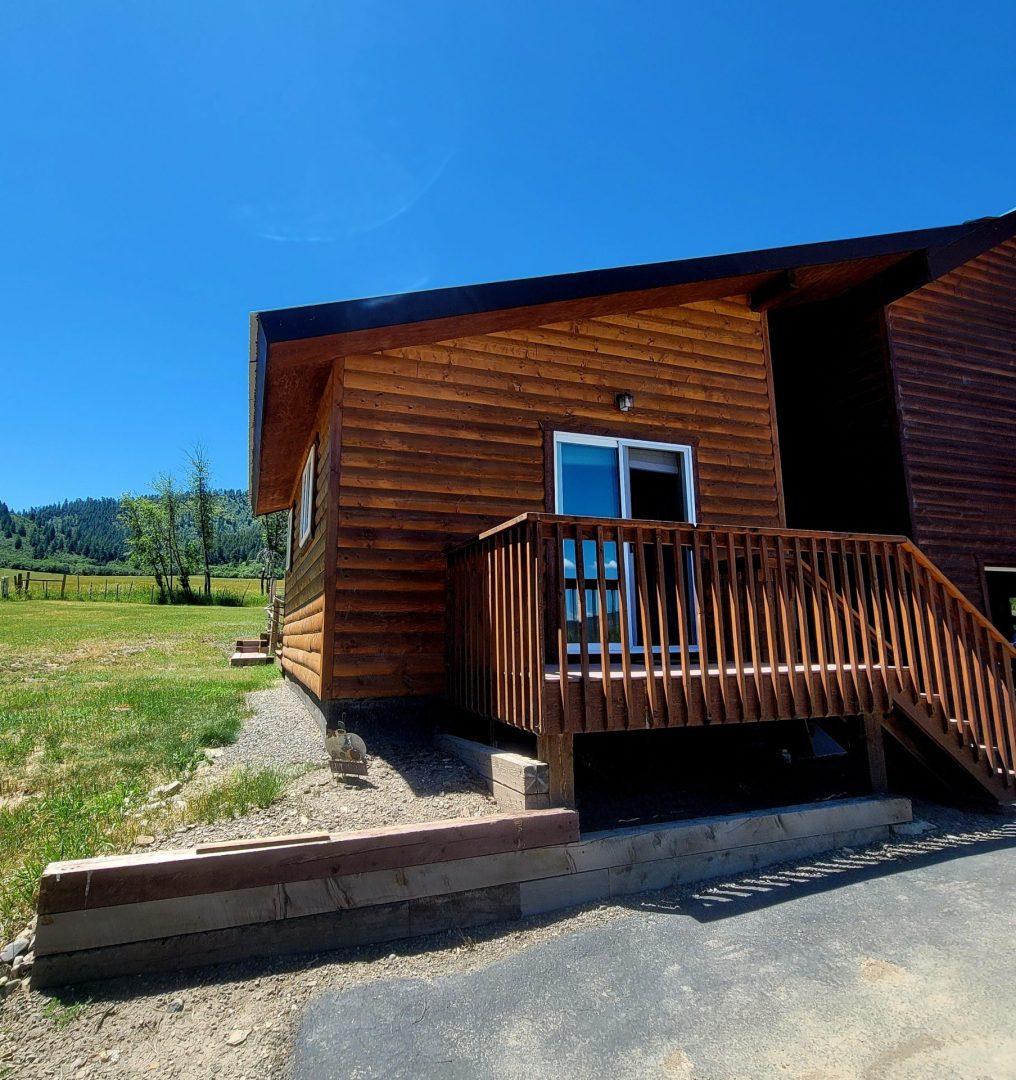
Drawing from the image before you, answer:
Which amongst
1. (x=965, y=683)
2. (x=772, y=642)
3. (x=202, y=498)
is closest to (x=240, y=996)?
(x=772, y=642)

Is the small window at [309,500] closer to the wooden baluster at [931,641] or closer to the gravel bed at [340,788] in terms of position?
the gravel bed at [340,788]

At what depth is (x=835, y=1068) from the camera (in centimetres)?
182

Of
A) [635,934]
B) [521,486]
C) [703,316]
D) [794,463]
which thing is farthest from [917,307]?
[635,934]

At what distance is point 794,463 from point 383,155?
7.51 meters

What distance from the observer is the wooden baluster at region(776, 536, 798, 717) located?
148 inches

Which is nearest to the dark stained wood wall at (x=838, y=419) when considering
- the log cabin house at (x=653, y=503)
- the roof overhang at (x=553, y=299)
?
the log cabin house at (x=653, y=503)

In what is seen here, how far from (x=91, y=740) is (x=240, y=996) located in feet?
12.5

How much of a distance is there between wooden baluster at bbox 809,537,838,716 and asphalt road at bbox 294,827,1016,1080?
1153 millimetres

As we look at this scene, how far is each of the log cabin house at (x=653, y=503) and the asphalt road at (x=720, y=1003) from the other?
2.89 feet

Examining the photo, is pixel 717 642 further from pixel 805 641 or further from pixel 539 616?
pixel 539 616

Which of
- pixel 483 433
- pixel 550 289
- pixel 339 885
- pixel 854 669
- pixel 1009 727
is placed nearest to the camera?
pixel 339 885

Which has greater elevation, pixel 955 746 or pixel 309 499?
pixel 309 499

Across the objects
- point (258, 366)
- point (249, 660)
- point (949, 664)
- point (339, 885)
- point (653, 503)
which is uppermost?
point (258, 366)

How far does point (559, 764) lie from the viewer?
318 cm
